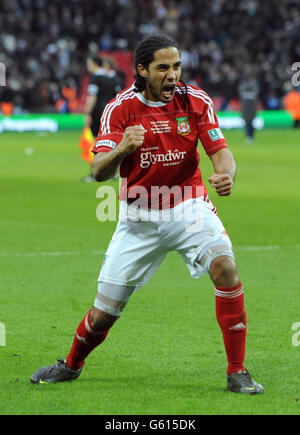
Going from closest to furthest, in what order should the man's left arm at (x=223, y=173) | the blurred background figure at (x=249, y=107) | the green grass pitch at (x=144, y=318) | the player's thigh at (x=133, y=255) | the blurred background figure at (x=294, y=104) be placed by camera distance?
the man's left arm at (x=223, y=173) < the green grass pitch at (x=144, y=318) < the player's thigh at (x=133, y=255) < the blurred background figure at (x=249, y=107) < the blurred background figure at (x=294, y=104)

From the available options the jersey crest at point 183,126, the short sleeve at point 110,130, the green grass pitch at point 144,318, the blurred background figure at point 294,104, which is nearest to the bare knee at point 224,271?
the green grass pitch at point 144,318

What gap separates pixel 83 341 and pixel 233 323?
941mm

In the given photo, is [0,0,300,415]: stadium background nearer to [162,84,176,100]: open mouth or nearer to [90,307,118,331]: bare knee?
[90,307,118,331]: bare knee

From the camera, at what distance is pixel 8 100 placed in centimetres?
3803

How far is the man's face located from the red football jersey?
0.13 metres

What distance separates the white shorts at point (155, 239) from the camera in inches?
215

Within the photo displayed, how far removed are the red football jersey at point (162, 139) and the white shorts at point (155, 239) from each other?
94 millimetres

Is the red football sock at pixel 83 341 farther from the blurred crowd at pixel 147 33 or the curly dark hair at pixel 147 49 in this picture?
the blurred crowd at pixel 147 33

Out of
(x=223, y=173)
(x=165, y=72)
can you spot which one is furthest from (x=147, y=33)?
(x=223, y=173)

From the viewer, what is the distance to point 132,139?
16.5 feet

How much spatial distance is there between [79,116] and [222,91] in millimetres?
7134

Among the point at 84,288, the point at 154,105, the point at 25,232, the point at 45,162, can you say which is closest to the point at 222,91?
the point at 45,162
